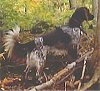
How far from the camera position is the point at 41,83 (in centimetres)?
583

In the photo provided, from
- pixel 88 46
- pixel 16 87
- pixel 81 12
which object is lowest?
pixel 16 87

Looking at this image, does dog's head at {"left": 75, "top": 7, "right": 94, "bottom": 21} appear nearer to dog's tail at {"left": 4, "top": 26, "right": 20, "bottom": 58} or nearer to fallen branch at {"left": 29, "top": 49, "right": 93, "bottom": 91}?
fallen branch at {"left": 29, "top": 49, "right": 93, "bottom": 91}

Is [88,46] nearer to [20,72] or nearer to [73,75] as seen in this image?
[73,75]

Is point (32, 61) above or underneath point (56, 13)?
underneath

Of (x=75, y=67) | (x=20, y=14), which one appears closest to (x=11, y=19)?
(x=20, y=14)

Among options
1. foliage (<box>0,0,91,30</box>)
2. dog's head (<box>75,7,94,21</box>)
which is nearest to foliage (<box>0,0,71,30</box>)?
foliage (<box>0,0,91,30</box>)

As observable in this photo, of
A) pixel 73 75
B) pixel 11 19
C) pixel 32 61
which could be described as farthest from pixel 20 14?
pixel 73 75

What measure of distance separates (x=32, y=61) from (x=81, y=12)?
30.6 inches

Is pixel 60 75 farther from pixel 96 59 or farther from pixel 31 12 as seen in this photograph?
pixel 31 12

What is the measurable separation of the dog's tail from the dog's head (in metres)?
0.71

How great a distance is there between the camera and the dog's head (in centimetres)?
575

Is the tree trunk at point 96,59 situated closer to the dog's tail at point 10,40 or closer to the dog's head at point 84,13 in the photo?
the dog's head at point 84,13

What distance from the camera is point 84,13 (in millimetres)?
5750

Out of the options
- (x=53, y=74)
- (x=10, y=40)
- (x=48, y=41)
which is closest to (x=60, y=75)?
(x=53, y=74)
